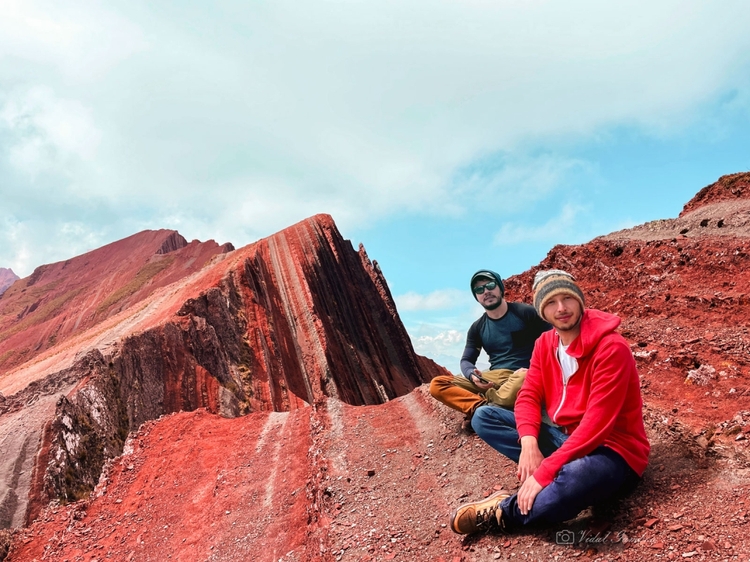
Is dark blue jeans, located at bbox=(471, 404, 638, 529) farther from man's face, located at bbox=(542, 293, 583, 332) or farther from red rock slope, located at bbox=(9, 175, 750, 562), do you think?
man's face, located at bbox=(542, 293, 583, 332)

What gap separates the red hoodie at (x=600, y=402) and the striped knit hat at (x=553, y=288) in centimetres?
29

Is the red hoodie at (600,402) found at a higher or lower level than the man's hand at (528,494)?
higher

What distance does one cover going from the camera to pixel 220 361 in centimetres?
2002

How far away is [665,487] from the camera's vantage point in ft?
13.2

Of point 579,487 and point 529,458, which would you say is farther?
point 529,458

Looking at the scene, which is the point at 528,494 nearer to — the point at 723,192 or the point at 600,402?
the point at 600,402

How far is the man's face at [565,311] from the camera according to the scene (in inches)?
162

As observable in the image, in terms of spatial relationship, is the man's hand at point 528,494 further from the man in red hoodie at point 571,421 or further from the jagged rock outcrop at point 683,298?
the jagged rock outcrop at point 683,298

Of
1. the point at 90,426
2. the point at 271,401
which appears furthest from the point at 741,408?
the point at 271,401

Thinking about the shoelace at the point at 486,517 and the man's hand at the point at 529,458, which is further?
the shoelace at the point at 486,517

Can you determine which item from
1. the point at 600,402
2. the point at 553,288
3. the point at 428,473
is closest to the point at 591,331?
the point at 553,288

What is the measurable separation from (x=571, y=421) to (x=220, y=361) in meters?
18.3

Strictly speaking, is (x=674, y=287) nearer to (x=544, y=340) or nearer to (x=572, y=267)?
(x=572, y=267)

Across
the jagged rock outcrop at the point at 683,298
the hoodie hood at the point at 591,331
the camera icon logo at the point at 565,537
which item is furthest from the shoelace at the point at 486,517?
the jagged rock outcrop at the point at 683,298
